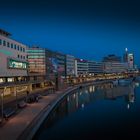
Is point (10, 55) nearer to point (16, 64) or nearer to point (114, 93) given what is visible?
point (16, 64)

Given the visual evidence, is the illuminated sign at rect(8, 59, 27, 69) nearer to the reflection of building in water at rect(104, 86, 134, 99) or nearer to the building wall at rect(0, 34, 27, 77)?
the building wall at rect(0, 34, 27, 77)

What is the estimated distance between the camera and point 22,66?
259 ft

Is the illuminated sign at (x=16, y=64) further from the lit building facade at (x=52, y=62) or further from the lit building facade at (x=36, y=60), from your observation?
the lit building facade at (x=52, y=62)

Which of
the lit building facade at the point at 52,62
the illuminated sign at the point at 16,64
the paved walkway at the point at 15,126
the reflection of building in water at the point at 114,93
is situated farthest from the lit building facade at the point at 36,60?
the paved walkway at the point at 15,126

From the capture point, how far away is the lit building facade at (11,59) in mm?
64256

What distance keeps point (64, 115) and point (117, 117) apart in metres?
9.93

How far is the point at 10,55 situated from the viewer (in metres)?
69.5

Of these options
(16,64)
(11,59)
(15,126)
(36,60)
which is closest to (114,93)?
(16,64)

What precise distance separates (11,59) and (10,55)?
126 centimetres

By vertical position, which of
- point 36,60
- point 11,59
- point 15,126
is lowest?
point 15,126

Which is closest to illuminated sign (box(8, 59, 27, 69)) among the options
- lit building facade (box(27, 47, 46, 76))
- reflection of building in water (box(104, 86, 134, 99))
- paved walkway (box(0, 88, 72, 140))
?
reflection of building in water (box(104, 86, 134, 99))

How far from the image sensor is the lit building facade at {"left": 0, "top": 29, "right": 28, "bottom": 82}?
211 feet

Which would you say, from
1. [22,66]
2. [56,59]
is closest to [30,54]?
[56,59]

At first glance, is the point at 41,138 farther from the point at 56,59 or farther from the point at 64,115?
the point at 56,59
